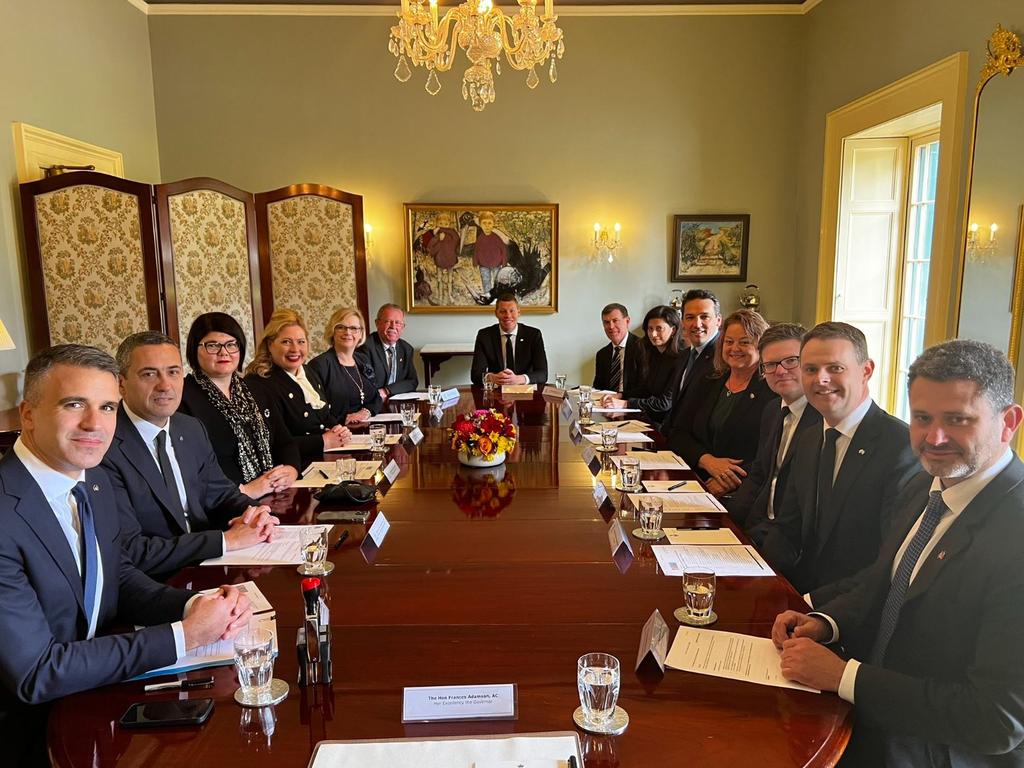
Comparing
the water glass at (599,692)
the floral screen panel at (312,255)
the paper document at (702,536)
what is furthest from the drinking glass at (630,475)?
the floral screen panel at (312,255)

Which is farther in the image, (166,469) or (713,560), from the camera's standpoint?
(166,469)

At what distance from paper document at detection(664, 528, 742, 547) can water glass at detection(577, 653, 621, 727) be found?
0.83 metres

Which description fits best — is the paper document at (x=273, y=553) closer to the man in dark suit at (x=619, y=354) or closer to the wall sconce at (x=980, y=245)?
the man in dark suit at (x=619, y=354)

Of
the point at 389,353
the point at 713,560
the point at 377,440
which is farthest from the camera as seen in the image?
the point at 389,353

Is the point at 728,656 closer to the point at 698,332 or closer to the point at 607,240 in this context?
the point at 698,332

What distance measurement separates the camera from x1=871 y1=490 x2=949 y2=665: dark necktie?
1497 mm

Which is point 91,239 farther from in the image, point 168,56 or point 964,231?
point 964,231

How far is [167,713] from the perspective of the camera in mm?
1208

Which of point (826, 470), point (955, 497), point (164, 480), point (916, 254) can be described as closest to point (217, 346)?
point (164, 480)

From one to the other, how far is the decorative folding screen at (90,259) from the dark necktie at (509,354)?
2.62 metres

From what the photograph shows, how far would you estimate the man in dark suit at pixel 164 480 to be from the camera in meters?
1.89

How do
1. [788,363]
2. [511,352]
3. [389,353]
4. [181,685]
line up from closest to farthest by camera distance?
1. [181,685]
2. [788,363]
3. [389,353]
4. [511,352]

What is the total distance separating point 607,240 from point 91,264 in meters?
4.29

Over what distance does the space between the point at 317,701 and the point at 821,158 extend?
6.23 meters
